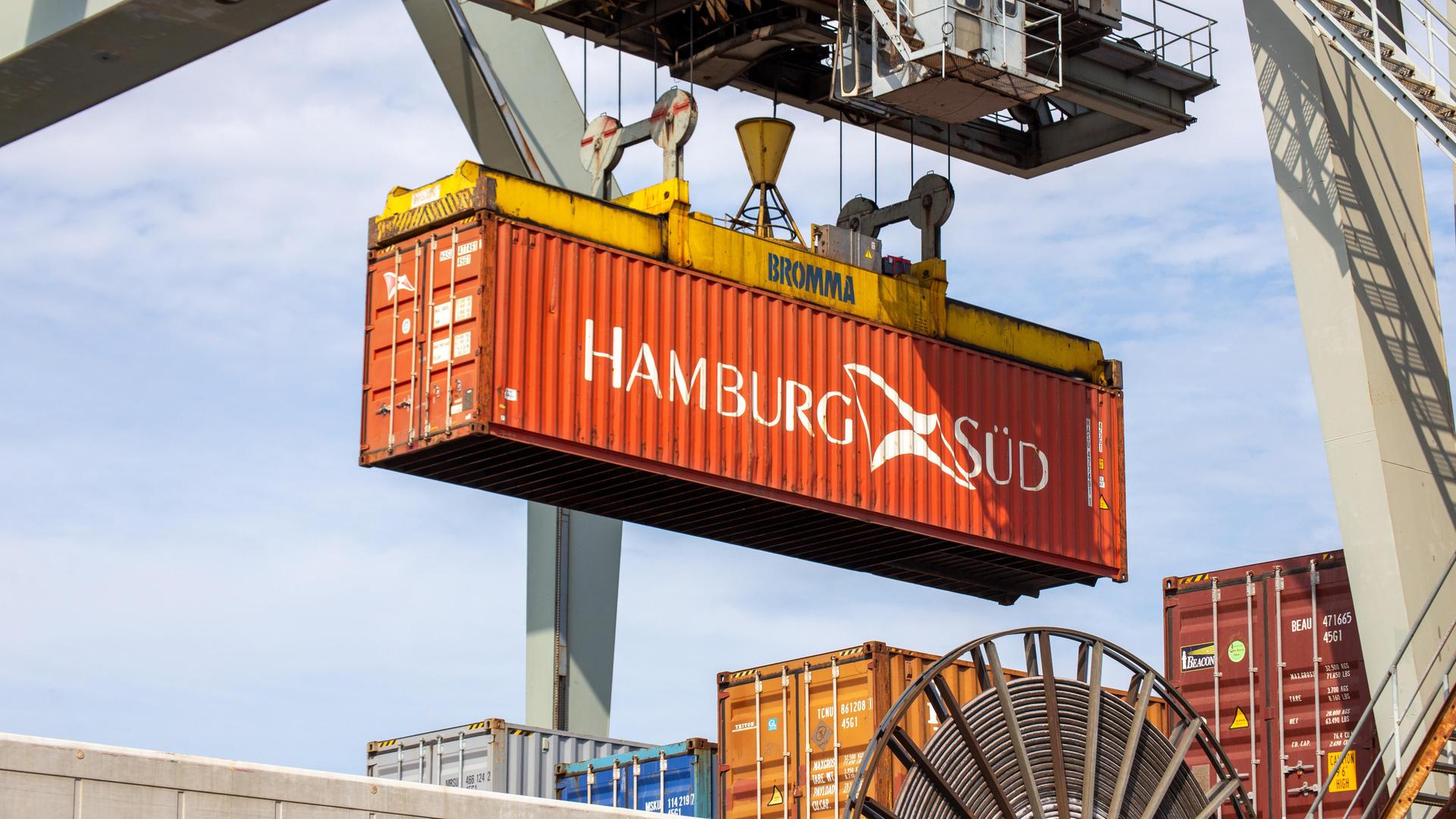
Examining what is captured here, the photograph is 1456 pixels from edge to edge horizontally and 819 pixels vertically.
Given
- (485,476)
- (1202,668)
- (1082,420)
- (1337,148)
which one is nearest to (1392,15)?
(1337,148)

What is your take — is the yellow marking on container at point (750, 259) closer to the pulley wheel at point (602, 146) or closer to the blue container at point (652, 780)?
the pulley wheel at point (602, 146)

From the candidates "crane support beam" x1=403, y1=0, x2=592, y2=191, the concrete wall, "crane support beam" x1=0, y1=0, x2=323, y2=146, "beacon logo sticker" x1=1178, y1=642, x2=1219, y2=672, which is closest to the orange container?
"crane support beam" x1=0, y1=0, x2=323, y2=146

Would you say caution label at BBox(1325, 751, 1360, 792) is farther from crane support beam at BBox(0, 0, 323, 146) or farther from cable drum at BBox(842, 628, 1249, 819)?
crane support beam at BBox(0, 0, 323, 146)

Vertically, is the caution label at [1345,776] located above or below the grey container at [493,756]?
below

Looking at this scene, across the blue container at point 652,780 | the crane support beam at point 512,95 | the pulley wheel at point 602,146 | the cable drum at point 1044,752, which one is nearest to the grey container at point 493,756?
the blue container at point 652,780

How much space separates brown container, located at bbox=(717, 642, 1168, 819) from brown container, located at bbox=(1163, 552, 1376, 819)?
6.54 feet

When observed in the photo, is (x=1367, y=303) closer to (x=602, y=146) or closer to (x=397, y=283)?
(x=602, y=146)

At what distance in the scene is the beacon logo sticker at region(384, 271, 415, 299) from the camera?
74.3ft

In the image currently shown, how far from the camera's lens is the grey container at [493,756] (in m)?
25.8

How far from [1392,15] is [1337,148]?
1804 millimetres

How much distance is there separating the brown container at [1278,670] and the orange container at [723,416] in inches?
157

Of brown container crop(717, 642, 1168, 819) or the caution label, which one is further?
brown container crop(717, 642, 1168, 819)

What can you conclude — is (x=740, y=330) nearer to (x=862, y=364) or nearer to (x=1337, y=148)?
(x=862, y=364)

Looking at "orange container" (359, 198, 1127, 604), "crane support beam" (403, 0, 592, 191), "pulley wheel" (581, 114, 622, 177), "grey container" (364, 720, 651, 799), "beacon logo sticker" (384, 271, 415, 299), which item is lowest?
"grey container" (364, 720, 651, 799)
